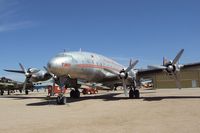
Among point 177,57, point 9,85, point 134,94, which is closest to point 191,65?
point 177,57

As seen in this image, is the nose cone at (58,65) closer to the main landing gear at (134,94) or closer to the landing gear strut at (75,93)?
the main landing gear at (134,94)

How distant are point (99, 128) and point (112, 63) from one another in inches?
916

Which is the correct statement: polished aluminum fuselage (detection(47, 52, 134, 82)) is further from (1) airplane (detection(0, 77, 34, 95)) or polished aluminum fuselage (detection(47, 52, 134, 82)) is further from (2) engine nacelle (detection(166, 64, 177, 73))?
(1) airplane (detection(0, 77, 34, 95))

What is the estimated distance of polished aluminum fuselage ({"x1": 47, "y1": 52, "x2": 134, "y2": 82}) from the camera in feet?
77.1

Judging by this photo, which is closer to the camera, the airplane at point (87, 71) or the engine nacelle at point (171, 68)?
the airplane at point (87, 71)

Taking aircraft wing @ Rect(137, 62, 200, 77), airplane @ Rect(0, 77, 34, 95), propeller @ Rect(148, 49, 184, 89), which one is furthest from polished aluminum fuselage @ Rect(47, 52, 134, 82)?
airplane @ Rect(0, 77, 34, 95)

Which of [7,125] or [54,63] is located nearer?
[7,125]

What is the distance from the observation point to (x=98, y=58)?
99.6 feet

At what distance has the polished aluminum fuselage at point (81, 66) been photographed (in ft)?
77.1

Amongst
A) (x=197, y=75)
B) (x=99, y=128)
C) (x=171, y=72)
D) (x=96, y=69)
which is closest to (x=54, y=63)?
(x=96, y=69)

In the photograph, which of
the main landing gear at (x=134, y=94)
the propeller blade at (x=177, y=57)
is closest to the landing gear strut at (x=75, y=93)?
the main landing gear at (x=134, y=94)

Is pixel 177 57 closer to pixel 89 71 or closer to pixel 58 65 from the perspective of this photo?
pixel 89 71

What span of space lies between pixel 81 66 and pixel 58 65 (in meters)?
3.60

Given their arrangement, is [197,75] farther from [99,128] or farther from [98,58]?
[99,128]
